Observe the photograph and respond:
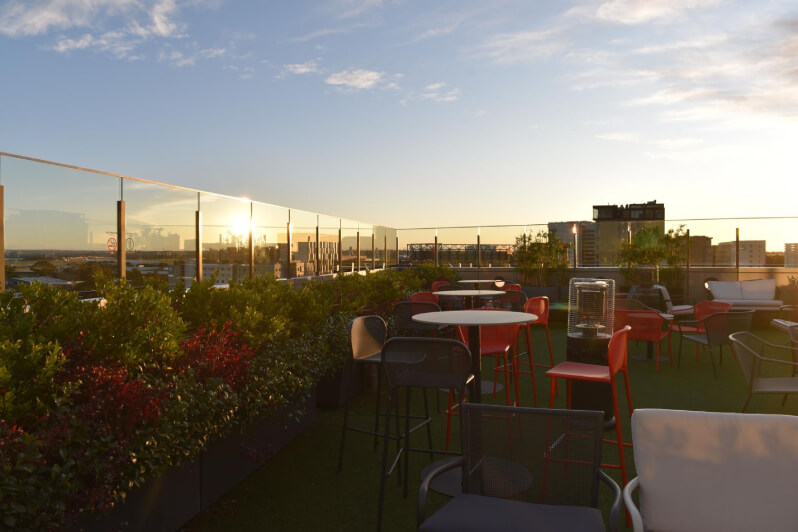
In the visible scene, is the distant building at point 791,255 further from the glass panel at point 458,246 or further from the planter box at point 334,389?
the planter box at point 334,389

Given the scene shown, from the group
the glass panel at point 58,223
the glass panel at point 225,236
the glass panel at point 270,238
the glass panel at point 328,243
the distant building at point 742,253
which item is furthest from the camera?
the distant building at point 742,253

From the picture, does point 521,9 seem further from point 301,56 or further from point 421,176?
point 421,176

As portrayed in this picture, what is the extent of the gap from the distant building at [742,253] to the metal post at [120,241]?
43.6 ft

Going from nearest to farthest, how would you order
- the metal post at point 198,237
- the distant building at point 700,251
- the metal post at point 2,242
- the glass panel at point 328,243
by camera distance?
1. the metal post at point 2,242
2. the metal post at point 198,237
3. the glass panel at point 328,243
4. the distant building at point 700,251

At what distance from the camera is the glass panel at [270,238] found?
923cm

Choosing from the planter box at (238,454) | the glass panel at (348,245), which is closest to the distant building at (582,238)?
the glass panel at (348,245)

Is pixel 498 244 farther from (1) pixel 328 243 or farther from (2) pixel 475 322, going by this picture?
(2) pixel 475 322

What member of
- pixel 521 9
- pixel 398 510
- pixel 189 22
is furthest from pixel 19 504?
pixel 189 22

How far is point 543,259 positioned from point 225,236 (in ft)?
29.6

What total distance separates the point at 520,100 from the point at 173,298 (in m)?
9.54

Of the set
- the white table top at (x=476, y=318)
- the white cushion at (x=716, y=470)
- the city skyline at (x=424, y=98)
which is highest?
the city skyline at (x=424, y=98)

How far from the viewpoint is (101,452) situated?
7.23 feet

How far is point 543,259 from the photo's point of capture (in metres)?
14.4

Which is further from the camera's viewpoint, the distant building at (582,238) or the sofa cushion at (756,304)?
the distant building at (582,238)
